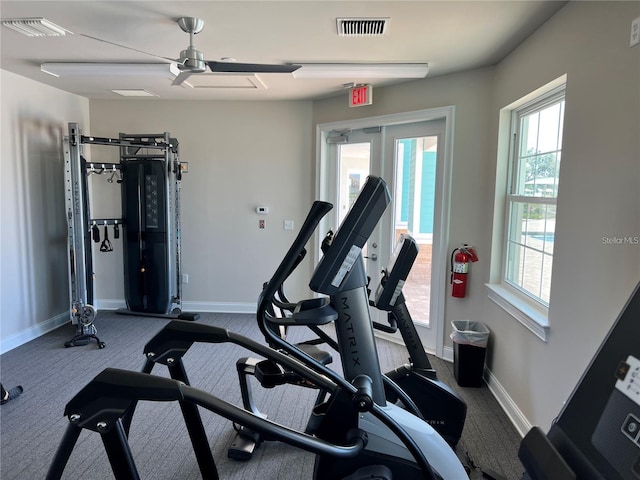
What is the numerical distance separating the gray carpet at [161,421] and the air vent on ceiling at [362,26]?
8.28ft

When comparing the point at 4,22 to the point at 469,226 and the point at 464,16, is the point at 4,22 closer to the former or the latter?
the point at 464,16

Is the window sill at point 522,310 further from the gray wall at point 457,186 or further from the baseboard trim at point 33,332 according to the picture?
the baseboard trim at point 33,332

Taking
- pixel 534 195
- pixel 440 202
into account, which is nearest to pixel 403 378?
pixel 534 195

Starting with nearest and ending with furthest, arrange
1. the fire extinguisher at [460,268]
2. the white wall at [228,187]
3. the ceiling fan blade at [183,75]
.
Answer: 1. the ceiling fan blade at [183,75]
2. the fire extinguisher at [460,268]
3. the white wall at [228,187]

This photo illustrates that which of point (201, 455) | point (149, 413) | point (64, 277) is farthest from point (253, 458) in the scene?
point (64, 277)

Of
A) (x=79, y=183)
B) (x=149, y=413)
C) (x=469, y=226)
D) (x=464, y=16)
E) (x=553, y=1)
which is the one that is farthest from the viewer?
(x=79, y=183)

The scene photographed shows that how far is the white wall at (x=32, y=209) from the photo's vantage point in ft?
11.8

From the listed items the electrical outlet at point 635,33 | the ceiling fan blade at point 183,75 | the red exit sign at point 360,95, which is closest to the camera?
the electrical outlet at point 635,33

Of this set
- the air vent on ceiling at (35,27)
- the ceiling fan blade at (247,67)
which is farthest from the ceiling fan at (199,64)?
the air vent on ceiling at (35,27)

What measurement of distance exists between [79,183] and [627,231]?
14.2 feet

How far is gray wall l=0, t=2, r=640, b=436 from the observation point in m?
1.74

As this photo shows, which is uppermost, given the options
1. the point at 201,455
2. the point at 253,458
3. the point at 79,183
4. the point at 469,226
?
the point at 79,183

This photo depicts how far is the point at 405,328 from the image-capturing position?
2.39 meters

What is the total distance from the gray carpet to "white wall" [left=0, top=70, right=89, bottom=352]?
371 mm
